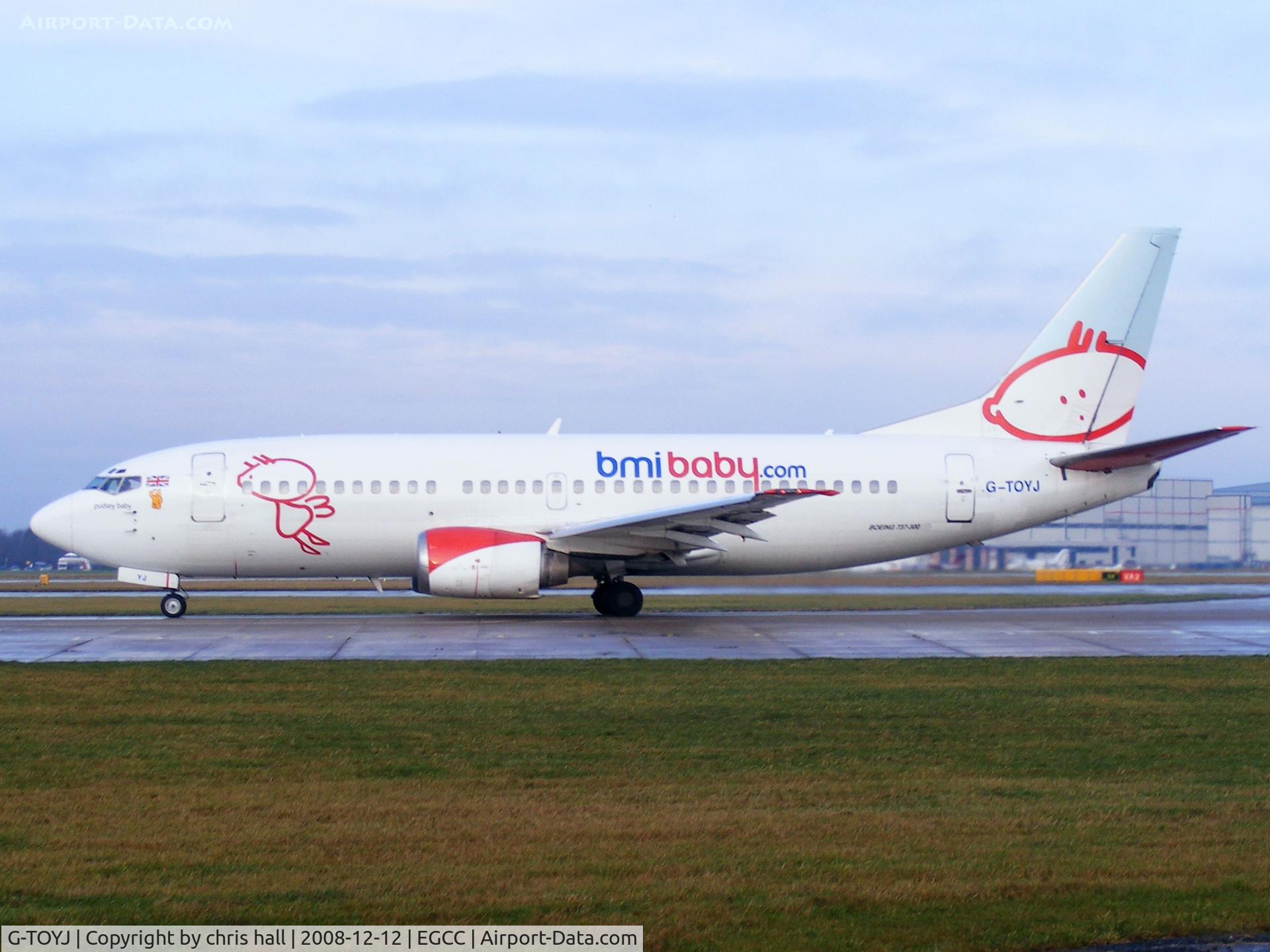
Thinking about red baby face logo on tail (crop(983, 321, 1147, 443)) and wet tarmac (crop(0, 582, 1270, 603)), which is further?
wet tarmac (crop(0, 582, 1270, 603))

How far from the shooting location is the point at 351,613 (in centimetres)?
2664

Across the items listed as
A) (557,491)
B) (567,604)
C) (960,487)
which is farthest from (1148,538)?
(557,491)

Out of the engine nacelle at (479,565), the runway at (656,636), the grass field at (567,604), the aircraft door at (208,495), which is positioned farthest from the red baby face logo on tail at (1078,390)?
the aircraft door at (208,495)

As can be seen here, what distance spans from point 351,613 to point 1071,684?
16401 mm

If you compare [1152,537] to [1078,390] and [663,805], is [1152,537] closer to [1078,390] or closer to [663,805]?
[1078,390]

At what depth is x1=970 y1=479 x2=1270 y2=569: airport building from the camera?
4262 cm

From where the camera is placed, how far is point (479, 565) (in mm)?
22578

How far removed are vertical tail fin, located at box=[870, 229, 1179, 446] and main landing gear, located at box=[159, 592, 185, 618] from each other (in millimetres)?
16482

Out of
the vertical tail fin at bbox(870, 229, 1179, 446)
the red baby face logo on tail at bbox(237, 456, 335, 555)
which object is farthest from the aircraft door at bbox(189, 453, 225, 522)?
the vertical tail fin at bbox(870, 229, 1179, 446)

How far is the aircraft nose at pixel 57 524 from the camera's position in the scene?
2458 centimetres

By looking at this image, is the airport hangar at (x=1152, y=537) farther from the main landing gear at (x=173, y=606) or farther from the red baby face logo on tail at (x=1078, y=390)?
the main landing gear at (x=173, y=606)

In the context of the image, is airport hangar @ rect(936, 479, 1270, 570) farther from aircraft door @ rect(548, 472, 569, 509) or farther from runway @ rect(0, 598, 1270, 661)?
aircraft door @ rect(548, 472, 569, 509)

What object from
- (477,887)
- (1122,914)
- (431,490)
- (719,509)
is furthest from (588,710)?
(431,490)

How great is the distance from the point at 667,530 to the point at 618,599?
75.4 inches
